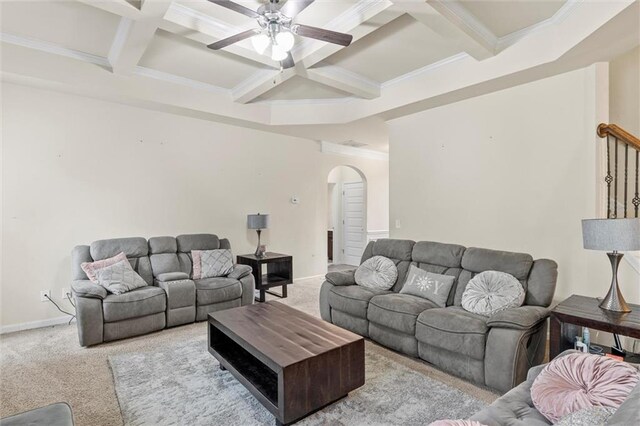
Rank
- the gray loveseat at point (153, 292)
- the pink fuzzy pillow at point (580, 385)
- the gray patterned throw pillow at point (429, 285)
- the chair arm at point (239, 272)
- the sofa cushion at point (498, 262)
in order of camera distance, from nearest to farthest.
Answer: the pink fuzzy pillow at point (580, 385), the sofa cushion at point (498, 262), the gray patterned throw pillow at point (429, 285), the gray loveseat at point (153, 292), the chair arm at point (239, 272)

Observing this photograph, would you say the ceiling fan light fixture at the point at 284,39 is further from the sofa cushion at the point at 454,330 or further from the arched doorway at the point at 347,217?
the arched doorway at the point at 347,217

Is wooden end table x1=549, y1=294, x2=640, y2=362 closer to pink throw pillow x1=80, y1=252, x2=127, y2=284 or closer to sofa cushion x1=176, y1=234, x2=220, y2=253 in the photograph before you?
sofa cushion x1=176, y1=234, x2=220, y2=253

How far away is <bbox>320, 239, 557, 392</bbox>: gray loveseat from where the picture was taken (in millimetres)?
2398

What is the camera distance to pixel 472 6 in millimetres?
2771

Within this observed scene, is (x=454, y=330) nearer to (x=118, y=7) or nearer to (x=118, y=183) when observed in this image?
(x=118, y=7)

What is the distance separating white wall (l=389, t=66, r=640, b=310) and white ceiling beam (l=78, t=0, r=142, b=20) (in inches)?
140

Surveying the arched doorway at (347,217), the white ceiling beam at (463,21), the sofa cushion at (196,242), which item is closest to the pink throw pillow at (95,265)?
the sofa cushion at (196,242)

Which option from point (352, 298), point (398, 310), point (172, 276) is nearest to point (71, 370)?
point (172, 276)

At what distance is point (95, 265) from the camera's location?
146 inches

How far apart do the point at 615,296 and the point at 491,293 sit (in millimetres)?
796

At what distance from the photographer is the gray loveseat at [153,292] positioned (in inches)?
130

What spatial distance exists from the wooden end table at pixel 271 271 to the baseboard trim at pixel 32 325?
2.24m

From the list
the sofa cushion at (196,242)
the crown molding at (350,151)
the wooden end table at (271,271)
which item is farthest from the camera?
the crown molding at (350,151)

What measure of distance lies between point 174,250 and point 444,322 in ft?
11.3
